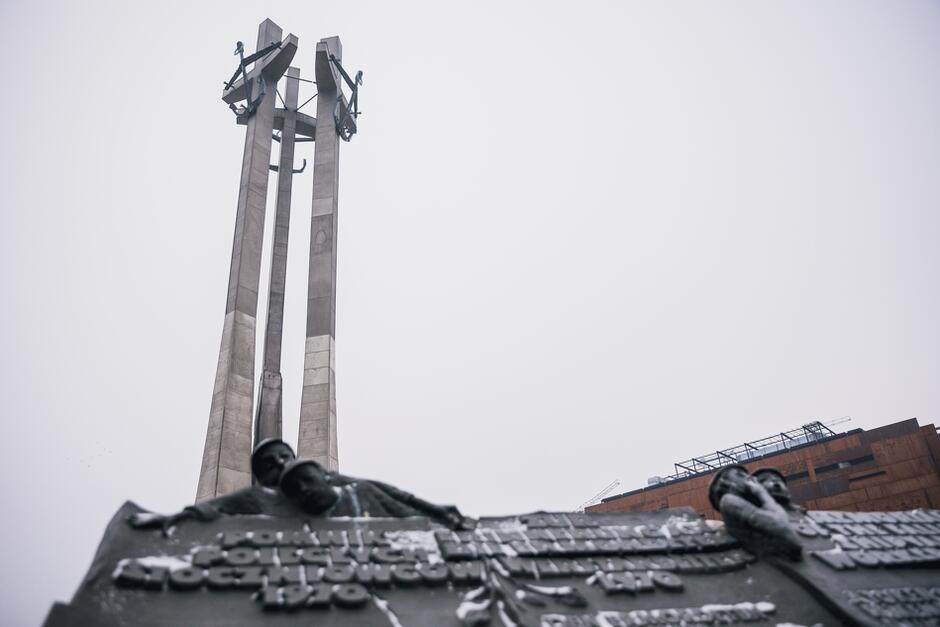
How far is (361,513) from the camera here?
17.7 feet

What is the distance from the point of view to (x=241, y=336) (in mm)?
12383

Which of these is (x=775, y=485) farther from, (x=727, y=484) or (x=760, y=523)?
(x=760, y=523)

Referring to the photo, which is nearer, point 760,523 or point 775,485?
point 760,523

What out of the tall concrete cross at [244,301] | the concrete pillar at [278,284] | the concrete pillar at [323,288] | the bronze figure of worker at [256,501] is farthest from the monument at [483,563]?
the concrete pillar at [278,284]

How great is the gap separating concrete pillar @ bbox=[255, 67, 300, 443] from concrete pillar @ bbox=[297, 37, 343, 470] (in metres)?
0.59

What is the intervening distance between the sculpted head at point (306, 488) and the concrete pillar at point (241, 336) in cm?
619

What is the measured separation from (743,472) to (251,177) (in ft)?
36.1

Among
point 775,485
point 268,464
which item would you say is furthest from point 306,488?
point 775,485

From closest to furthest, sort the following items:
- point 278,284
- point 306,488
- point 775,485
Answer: point 306,488, point 775,485, point 278,284

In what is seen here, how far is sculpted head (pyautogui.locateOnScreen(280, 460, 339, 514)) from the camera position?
512 cm

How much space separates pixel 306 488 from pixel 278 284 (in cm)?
937

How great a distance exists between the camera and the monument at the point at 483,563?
423 centimetres

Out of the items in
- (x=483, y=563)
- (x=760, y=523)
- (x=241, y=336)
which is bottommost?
(x=483, y=563)

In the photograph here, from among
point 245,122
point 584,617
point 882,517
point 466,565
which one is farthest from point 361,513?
point 245,122
